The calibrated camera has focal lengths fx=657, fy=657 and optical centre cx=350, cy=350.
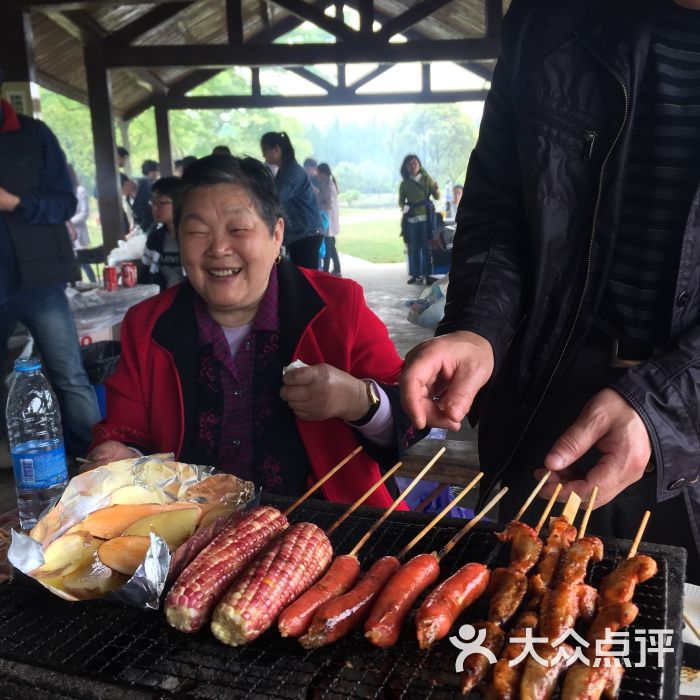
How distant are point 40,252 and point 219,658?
4.24m

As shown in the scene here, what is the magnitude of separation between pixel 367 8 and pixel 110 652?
10949mm

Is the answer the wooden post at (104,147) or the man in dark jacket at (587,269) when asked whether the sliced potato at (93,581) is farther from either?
the wooden post at (104,147)

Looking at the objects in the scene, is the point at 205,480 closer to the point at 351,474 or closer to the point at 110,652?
the point at 110,652

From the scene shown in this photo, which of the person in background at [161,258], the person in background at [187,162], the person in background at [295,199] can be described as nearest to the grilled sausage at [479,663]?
the person in background at [187,162]

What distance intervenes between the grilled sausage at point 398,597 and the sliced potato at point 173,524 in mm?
544

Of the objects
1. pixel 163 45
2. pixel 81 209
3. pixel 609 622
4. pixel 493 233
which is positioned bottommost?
pixel 609 622

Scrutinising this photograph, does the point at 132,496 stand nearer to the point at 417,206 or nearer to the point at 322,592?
the point at 322,592

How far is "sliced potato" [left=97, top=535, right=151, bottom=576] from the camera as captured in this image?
145 centimetres

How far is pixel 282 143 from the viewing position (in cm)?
925

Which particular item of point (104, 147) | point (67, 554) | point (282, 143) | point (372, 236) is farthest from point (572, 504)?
point (372, 236)

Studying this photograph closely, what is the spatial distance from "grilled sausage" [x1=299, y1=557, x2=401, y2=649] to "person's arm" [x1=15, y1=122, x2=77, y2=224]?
13.7ft

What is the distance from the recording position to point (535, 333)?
1901 mm

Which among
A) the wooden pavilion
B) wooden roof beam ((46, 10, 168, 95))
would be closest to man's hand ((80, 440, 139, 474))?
the wooden pavilion

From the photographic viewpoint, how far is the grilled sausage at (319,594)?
4.26 feet
